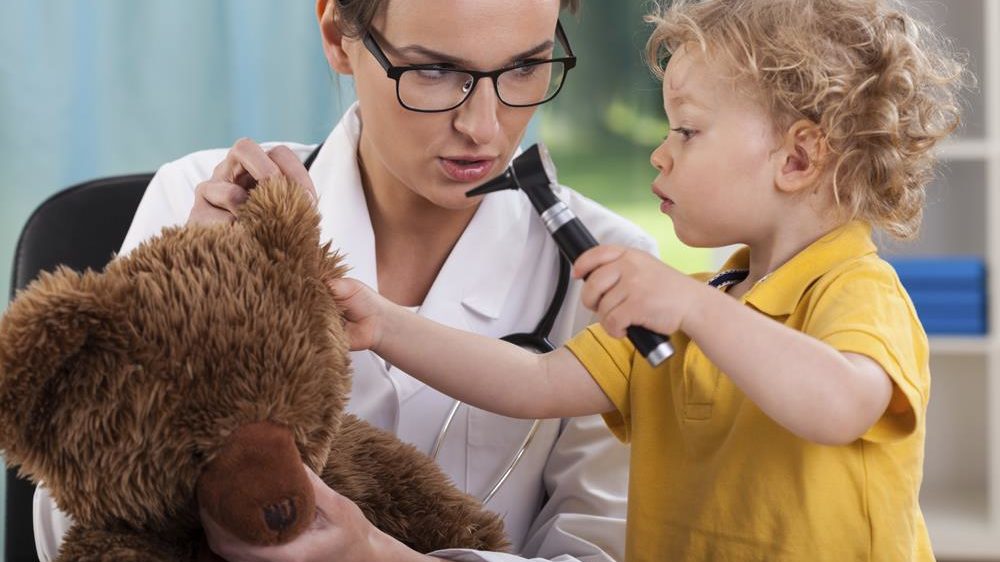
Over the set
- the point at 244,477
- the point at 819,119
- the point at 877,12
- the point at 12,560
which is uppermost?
the point at 877,12

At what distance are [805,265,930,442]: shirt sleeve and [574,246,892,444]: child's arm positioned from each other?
0.5 inches

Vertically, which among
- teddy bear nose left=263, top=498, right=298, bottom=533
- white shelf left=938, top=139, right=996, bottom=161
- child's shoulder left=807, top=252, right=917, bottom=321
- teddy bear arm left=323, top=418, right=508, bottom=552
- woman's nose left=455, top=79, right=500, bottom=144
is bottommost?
teddy bear arm left=323, top=418, right=508, bottom=552

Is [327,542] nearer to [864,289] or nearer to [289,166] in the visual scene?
[289,166]

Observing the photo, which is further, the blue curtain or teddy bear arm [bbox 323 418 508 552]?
the blue curtain

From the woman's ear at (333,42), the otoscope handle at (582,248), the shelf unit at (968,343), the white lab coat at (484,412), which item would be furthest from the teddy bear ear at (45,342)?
the shelf unit at (968,343)

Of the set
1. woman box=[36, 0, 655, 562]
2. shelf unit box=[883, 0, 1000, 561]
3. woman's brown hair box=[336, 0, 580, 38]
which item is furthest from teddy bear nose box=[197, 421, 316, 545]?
shelf unit box=[883, 0, 1000, 561]

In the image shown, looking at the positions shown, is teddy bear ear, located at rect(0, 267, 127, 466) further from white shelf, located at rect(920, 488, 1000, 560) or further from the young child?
white shelf, located at rect(920, 488, 1000, 560)

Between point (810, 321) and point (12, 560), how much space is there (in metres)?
1.00

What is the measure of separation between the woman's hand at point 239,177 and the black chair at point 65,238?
0.43m

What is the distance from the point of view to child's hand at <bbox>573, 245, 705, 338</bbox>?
0.84 meters

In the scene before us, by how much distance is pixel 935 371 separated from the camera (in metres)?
2.54

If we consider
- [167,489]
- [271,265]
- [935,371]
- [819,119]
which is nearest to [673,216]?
[819,119]

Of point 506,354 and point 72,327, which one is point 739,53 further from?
point 72,327

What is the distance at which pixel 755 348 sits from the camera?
2.71ft
